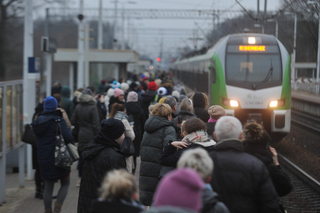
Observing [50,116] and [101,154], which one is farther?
[50,116]

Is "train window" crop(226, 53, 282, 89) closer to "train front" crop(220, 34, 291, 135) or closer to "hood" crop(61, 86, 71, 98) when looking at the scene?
"train front" crop(220, 34, 291, 135)

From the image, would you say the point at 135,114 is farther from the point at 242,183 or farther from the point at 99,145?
the point at 242,183

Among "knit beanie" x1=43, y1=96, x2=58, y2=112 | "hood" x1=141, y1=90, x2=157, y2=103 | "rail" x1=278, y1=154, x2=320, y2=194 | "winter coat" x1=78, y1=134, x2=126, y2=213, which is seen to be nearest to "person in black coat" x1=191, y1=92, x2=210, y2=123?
"knit beanie" x1=43, y1=96, x2=58, y2=112

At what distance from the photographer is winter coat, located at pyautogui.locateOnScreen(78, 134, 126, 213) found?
4.45 m

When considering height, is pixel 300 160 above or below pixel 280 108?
below

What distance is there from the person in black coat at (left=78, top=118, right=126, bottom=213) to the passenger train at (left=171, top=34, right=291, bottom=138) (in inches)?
310

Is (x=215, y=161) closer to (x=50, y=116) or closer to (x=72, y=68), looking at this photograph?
(x=50, y=116)

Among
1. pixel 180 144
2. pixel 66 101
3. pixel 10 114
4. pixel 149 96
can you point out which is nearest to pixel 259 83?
pixel 149 96

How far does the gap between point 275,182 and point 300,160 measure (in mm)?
7967

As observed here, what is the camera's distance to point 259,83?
12.3 meters

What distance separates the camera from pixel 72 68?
21.8 meters

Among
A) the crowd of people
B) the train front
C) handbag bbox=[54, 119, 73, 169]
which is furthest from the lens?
the train front

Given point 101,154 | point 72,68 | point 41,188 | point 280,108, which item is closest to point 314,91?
point 72,68

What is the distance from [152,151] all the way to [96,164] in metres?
0.98
